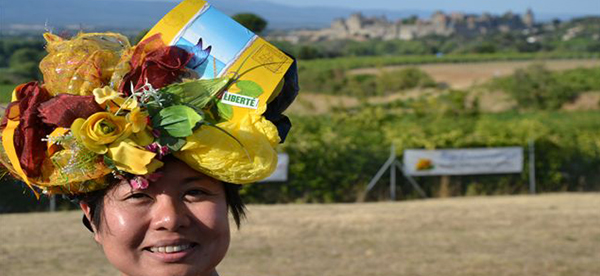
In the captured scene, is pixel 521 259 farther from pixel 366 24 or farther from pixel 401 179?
pixel 366 24

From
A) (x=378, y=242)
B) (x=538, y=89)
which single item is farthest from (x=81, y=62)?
(x=538, y=89)

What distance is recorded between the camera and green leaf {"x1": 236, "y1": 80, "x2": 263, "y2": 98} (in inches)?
95.9

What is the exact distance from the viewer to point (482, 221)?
1366cm

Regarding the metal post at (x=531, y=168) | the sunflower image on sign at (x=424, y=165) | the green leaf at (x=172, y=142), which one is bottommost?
the metal post at (x=531, y=168)

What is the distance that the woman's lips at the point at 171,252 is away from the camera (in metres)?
2.43

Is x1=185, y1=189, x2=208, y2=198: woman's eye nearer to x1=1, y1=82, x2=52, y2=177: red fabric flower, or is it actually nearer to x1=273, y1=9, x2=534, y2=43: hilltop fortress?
x1=1, y1=82, x2=52, y2=177: red fabric flower

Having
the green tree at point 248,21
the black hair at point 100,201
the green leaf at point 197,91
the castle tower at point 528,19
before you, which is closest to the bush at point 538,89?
the green tree at point 248,21

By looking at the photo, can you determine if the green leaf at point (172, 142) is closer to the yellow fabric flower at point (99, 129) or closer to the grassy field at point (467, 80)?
the yellow fabric flower at point (99, 129)

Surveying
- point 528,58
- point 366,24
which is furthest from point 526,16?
point 528,58

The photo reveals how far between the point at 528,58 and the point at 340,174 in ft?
181

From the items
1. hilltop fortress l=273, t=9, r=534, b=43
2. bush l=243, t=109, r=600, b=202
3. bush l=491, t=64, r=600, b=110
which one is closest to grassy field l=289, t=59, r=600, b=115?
bush l=491, t=64, r=600, b=110

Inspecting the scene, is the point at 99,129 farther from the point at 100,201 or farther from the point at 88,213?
the point at 88,213

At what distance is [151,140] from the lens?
2361mm

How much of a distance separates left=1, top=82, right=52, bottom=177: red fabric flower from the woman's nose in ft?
1.11
